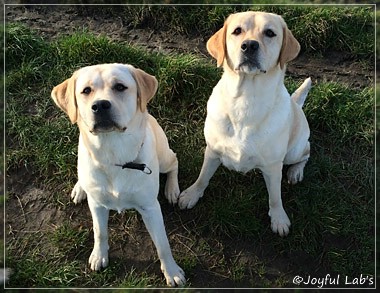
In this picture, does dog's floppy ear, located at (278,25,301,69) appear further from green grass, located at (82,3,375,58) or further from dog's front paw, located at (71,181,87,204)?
dog's front paw, located at (71,181,87,204)

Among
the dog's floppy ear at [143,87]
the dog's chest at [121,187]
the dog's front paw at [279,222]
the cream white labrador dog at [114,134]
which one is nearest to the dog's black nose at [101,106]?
the cream white labrador dog at [114,134]

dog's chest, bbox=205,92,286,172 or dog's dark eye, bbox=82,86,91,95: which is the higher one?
dog's dark eye, bbox=82,86,91,95

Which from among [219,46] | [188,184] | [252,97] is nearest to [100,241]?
[188,184]

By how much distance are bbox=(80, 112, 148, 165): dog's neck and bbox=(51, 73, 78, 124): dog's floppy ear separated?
0.11 metres

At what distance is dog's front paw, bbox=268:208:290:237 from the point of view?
3.66m

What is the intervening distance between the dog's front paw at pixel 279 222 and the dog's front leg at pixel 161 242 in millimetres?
778

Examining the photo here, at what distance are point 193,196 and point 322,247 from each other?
3.41ft

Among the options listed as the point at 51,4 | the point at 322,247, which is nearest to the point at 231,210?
the point at 322,247

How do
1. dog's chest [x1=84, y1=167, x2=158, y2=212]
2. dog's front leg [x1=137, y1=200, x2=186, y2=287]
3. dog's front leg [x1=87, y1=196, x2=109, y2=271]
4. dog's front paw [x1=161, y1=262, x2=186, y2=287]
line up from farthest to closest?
dog's front paw [x1=161, y1=262, x2=186, y2=287] < dog's front leg [x1=87, y1=196, x2=109, y2=271] < dog's front leg [x1=137, y1=200, x2=186, y2=287] < dog's chest [x1=84, y1=167, x2=158, y2=212]

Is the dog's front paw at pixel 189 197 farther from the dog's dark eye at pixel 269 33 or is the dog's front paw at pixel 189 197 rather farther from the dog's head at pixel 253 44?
the dog's dark eye at pixel 269 33

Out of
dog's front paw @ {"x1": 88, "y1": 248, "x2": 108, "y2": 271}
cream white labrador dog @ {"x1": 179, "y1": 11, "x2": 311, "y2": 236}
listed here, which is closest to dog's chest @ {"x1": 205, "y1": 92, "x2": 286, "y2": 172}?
cream white labrador dog @ {"x1": 179, "y1": 11, "x2": 311, "y2": 236}

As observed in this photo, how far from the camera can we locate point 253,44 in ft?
9.46

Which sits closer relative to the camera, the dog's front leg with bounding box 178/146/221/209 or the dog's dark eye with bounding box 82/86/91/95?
the dog's dark eye with bounding box 82/86/91/95

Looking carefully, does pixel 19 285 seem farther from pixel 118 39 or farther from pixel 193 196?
pixel 118 39
